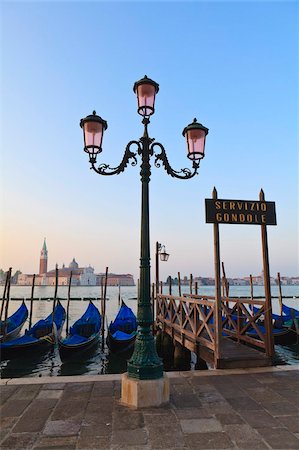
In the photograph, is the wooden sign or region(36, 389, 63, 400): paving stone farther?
the wooden sign

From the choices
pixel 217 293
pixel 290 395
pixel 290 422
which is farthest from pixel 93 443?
pixel 217 293

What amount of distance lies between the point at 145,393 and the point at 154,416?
1.05ft

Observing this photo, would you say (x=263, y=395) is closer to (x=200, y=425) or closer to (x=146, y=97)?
(x=200, y=425)

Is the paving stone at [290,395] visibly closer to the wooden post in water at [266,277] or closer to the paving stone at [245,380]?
the paving stone at [245,380]

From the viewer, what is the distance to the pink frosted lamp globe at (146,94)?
4566 millimetres

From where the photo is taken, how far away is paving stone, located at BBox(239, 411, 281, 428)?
340 cm

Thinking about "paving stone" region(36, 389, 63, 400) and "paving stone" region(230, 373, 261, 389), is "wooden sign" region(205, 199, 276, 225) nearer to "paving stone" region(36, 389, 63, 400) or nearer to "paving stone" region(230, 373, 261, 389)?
"paving stone" region(230, 373, 261, 389)

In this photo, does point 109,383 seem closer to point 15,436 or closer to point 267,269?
point 15,436

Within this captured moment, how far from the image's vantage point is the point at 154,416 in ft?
11.8

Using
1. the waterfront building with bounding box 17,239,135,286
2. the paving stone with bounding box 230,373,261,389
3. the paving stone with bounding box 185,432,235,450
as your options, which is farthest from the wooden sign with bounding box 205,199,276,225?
the waterfront building with bounding box 17,239,135,286

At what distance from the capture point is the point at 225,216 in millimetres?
6332

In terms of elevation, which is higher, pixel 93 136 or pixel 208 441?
pixel 93 136

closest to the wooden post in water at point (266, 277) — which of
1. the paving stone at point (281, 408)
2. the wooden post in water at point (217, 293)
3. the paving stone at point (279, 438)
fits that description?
the wooden post in water at point (217, 293)

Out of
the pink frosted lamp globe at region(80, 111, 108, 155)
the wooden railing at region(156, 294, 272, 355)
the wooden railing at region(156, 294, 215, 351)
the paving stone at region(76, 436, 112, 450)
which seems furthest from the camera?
the wooden railing at region(156, 294, 215, 351)
